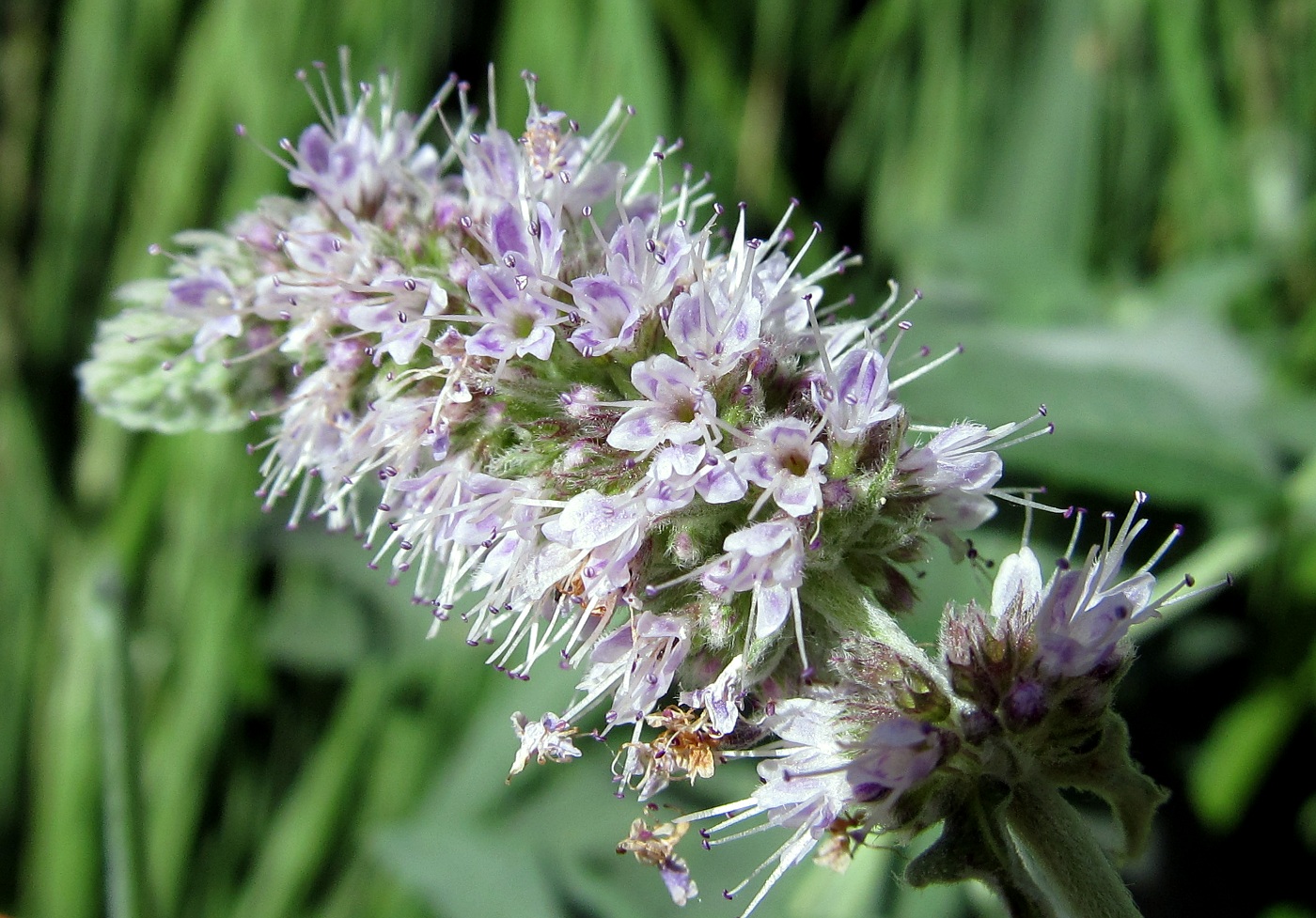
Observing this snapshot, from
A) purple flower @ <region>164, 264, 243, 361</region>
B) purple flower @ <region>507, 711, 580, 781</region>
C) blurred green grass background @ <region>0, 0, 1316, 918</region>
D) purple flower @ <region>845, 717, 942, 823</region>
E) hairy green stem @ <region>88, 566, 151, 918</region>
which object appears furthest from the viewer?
blurred green grass background @ <region>0, 0, 1316, 918</region>

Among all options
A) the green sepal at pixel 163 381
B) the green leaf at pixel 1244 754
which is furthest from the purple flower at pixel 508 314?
the green leaf at pixel 1244 754

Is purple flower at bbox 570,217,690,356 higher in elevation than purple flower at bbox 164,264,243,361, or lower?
higher

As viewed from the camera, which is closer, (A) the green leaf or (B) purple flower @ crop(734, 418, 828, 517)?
(B) purple flower @ crop(734, 418, 828, 517)

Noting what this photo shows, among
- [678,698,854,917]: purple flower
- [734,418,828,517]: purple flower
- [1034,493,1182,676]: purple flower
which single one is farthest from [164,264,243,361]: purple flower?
[1034,493,1182,676]: purple flower

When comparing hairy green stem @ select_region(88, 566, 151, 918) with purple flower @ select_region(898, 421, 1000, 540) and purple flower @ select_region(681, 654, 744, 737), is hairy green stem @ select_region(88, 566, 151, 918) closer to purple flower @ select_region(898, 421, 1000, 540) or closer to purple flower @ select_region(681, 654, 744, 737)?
purple flower @ select_region(681, 654, 744, 737)

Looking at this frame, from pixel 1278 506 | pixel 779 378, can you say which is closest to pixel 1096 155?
pixel 1278 506

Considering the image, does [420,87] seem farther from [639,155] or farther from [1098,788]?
[1098,788]

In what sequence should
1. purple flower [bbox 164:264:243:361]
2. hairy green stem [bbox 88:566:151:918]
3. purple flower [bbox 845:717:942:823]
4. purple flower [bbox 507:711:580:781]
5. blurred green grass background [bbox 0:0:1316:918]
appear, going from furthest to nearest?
blurred green grass background [bbox 0:0:1316:918] < hairy green stem [bbox 88:566:151:918] < purple flower [bbox 164:264:243:361] < purple flower [bbox 507:711:580:781] < purple flower [bbox 845:717:942:823]

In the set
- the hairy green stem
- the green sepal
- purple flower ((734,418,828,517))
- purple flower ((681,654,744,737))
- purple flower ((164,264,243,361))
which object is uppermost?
purple flower ((734,418,828,517))
